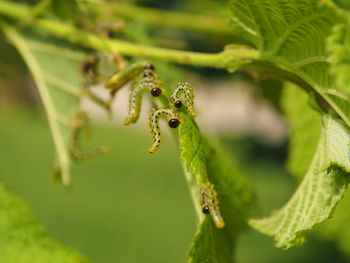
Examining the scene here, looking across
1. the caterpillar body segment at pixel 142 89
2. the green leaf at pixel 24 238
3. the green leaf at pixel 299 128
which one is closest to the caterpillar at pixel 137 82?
the caterpillar body segment at pixel 142 89

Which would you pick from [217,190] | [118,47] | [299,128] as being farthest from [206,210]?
[299,128]

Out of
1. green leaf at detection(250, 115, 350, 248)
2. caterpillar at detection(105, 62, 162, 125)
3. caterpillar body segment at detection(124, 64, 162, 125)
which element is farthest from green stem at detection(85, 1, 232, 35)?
green leaf at detection(250, 115, 350, 248)

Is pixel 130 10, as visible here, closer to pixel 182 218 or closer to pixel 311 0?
Answer: pixel 311 0

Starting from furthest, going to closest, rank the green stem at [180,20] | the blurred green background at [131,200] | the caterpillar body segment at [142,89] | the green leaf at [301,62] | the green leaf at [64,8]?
the blurred green background at [131,200]
the green stem at [180,20]
the green leaf at [64,8]
the caterpillar body segment at [142,89]
the green leaf at [301,62]

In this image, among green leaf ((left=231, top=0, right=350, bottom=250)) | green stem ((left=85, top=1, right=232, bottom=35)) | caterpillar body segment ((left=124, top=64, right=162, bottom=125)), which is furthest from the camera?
green stem ((left=85, top=1, right=232, bottom=35))

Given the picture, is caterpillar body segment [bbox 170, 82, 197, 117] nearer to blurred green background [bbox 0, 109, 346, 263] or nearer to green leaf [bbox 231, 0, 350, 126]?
green leaf [bbox 231, 0, 350, 126]

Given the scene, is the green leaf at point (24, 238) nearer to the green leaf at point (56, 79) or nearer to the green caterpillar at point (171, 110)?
the green caterpillar at point (171, 110)
